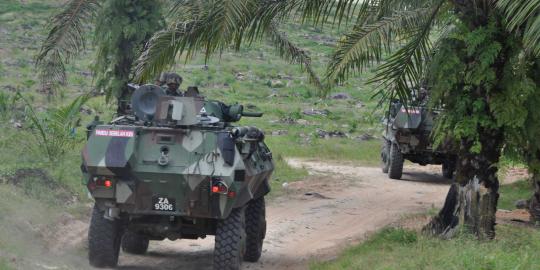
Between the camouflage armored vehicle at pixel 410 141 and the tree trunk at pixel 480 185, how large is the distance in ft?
25.3

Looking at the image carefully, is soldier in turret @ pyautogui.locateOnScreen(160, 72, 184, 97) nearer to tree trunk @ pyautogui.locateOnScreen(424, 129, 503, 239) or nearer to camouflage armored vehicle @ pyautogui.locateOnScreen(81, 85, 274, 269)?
camouflage armored vehicle @ pyautogui.locateOnScreen(81, 85, 274, 269)

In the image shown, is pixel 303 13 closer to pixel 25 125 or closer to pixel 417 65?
pixel 417 65

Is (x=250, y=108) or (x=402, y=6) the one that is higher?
(x=402, y=6)

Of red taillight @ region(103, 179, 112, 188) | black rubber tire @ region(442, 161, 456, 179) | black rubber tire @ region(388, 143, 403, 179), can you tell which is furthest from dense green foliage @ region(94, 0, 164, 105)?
black rubber tire @ region(442, 161, 456, 179)

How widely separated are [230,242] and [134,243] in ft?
6.49

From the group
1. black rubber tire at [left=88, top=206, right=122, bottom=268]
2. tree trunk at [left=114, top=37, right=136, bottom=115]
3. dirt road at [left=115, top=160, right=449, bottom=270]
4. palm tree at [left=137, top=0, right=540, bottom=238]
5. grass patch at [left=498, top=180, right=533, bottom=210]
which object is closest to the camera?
black rubber tire at [left=88, top=206, right=122, bottom=268]

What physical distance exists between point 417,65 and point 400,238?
6.58 ft

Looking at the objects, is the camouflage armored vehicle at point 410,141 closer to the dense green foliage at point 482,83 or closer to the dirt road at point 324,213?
the dirt road at point 324,213

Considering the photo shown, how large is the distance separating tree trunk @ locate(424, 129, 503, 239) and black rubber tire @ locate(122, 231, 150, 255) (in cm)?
350

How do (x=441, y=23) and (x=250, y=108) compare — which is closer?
(x=441, y=23)

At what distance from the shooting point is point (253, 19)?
35.2ft

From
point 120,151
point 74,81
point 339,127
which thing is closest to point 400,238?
point 120,151

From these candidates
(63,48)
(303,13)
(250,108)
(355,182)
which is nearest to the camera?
(303,13)

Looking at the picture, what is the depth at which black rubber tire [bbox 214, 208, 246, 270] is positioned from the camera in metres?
9.79
